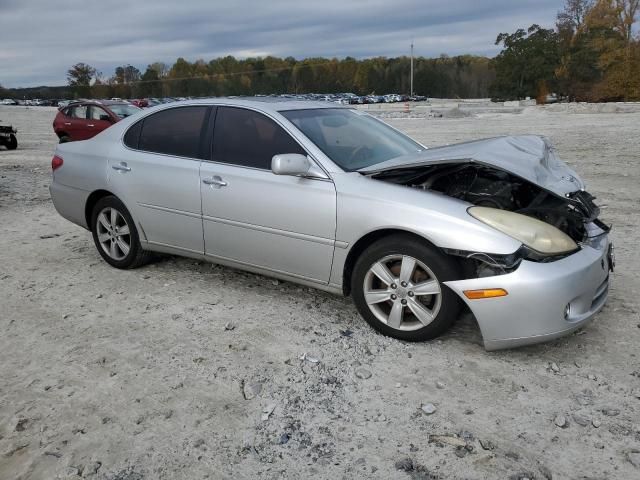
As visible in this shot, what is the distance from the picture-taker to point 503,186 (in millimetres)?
4047

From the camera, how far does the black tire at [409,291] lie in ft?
11.3

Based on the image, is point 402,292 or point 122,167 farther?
point 122,167

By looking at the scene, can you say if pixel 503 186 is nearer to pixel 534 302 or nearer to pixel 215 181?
pixel 534 302

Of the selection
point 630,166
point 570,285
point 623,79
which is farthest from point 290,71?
point 570,285

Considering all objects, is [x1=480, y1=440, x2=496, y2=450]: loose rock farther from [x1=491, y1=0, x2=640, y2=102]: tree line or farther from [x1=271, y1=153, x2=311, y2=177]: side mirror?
[x1=491, y1=0, x2=640, y2=102]: tree line

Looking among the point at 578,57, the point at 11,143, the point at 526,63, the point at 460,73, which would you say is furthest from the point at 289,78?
the point at 11,143

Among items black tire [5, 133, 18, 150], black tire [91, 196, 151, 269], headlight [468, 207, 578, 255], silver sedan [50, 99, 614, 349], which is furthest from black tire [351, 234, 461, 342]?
black tire [5, 133, 18, 150]

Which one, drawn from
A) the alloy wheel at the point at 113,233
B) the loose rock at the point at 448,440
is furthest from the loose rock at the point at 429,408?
the alloy wheel at the point at 113,233

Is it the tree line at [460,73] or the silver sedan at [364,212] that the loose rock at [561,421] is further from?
the tree line at [460,73]

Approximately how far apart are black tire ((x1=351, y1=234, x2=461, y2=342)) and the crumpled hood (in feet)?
1.74

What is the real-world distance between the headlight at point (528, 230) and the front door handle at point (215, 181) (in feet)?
6.23

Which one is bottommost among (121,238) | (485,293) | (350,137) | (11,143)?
(11,143)

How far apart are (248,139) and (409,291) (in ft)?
5.79

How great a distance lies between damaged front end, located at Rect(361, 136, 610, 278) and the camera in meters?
3.42
